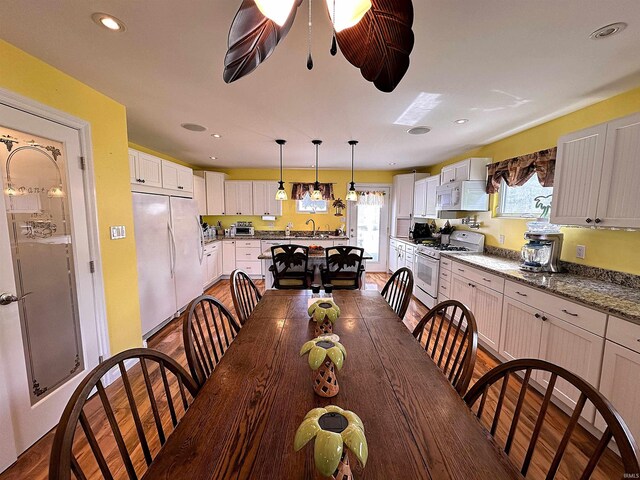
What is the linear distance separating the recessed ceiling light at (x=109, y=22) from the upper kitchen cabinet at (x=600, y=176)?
3.07 metres

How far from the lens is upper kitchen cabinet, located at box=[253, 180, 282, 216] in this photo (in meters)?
5.39

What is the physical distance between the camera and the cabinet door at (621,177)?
1678 mm

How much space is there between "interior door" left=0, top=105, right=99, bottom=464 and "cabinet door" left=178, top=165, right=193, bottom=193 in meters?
1.54

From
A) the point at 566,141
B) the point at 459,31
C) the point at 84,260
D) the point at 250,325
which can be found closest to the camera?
the point at 459,31

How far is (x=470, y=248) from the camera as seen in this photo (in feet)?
12.3

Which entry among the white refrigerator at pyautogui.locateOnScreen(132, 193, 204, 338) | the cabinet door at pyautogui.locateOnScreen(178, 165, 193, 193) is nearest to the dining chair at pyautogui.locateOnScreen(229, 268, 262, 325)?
the white refrigerator at pyautogui.locateOnScreen(132, 193, 204, 338)

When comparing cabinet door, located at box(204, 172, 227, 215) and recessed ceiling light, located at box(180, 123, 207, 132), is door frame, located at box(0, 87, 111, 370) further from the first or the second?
cabinet door, located at box(204, 172, 227, 215)

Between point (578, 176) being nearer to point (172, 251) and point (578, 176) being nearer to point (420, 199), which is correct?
point (420, 199)

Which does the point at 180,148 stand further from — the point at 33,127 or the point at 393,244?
the point at 393,244

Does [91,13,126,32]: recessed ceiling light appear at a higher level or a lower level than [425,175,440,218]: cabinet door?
higher

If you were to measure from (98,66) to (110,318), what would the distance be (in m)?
1.88

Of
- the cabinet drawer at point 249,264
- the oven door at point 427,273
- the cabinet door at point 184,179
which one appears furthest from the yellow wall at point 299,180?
the oven door at point 427,273

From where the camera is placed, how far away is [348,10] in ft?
2.67

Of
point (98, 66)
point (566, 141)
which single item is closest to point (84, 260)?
point (98, 66)
